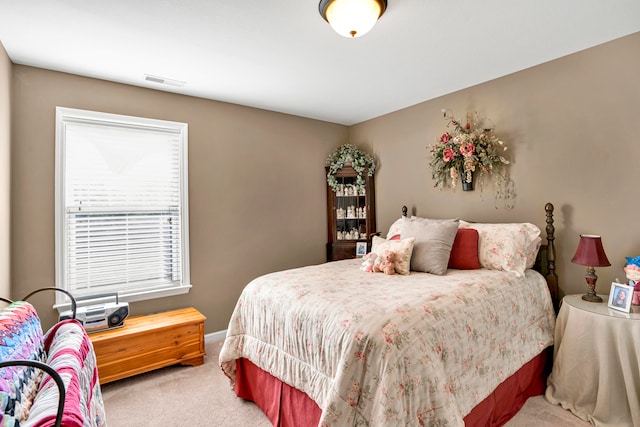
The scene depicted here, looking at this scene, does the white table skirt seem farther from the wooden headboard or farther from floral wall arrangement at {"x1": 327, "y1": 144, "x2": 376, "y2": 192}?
floral wall arrangement at {"x1": 327, "y1": 144, "x2": 376, "y2": 192}

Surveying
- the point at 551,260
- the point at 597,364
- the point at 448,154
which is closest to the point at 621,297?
the point at 597,364

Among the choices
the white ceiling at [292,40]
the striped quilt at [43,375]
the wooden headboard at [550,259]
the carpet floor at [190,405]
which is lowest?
the carpet floor at [190,405]

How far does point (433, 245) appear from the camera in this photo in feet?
8.71

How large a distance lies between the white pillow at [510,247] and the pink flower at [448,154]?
81 cm

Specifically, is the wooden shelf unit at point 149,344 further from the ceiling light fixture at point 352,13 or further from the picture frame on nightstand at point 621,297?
the picture frame on nightstand at point 621,297

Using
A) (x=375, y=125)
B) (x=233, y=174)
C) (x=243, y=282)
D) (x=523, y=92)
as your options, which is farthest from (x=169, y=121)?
(x=523, y=92)

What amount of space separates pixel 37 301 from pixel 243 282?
1.75 meters

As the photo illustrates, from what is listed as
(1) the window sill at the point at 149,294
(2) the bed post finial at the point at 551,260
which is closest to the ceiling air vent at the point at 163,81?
(1) the window sill at the point at 149,294

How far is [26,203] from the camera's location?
2586 mm

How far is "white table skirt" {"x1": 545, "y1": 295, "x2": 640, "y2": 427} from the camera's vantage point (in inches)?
75.8

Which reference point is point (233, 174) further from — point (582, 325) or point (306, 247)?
point (582, 325)

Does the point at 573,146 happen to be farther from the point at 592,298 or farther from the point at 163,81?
the point at 163,81

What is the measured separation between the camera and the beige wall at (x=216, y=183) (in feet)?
8.54

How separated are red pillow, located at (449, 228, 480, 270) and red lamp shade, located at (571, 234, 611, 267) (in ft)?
2.15
